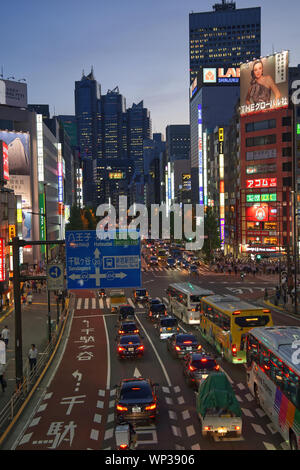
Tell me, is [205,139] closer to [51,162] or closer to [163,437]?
[51,162]

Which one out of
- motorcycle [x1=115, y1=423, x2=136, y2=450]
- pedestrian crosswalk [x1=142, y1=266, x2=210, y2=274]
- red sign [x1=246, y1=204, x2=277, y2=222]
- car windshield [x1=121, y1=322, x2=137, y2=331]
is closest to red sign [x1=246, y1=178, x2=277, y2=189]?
red sign [x1=246, y1=204, x2=277, y2=222]

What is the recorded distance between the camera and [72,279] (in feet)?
71.1

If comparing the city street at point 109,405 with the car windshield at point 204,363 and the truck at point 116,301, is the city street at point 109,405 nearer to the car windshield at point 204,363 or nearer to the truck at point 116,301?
the car windshield at point 204,363

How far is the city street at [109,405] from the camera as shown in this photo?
15.6 m

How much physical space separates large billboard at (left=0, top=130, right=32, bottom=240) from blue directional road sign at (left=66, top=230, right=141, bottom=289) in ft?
201

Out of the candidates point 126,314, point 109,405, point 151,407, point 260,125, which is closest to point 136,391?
point 151,407

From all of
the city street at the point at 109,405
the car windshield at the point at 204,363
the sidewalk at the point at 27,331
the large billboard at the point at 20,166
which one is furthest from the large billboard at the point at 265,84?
the car windshield at the point at 204,363

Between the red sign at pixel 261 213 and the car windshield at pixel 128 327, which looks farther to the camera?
the red sign at pixel 261 213

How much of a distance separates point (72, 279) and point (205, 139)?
126 metres

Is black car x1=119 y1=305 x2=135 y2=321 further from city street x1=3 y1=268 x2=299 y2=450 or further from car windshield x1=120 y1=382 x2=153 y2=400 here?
car windshield x1=120 y1=382 x2=153 y2=400

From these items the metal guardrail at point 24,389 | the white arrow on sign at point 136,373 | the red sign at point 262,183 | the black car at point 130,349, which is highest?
the red sign at point 262,183

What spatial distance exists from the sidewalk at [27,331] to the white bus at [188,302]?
426 inches

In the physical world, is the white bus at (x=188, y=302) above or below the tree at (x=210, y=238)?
below

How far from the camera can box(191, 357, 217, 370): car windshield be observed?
2175cm
